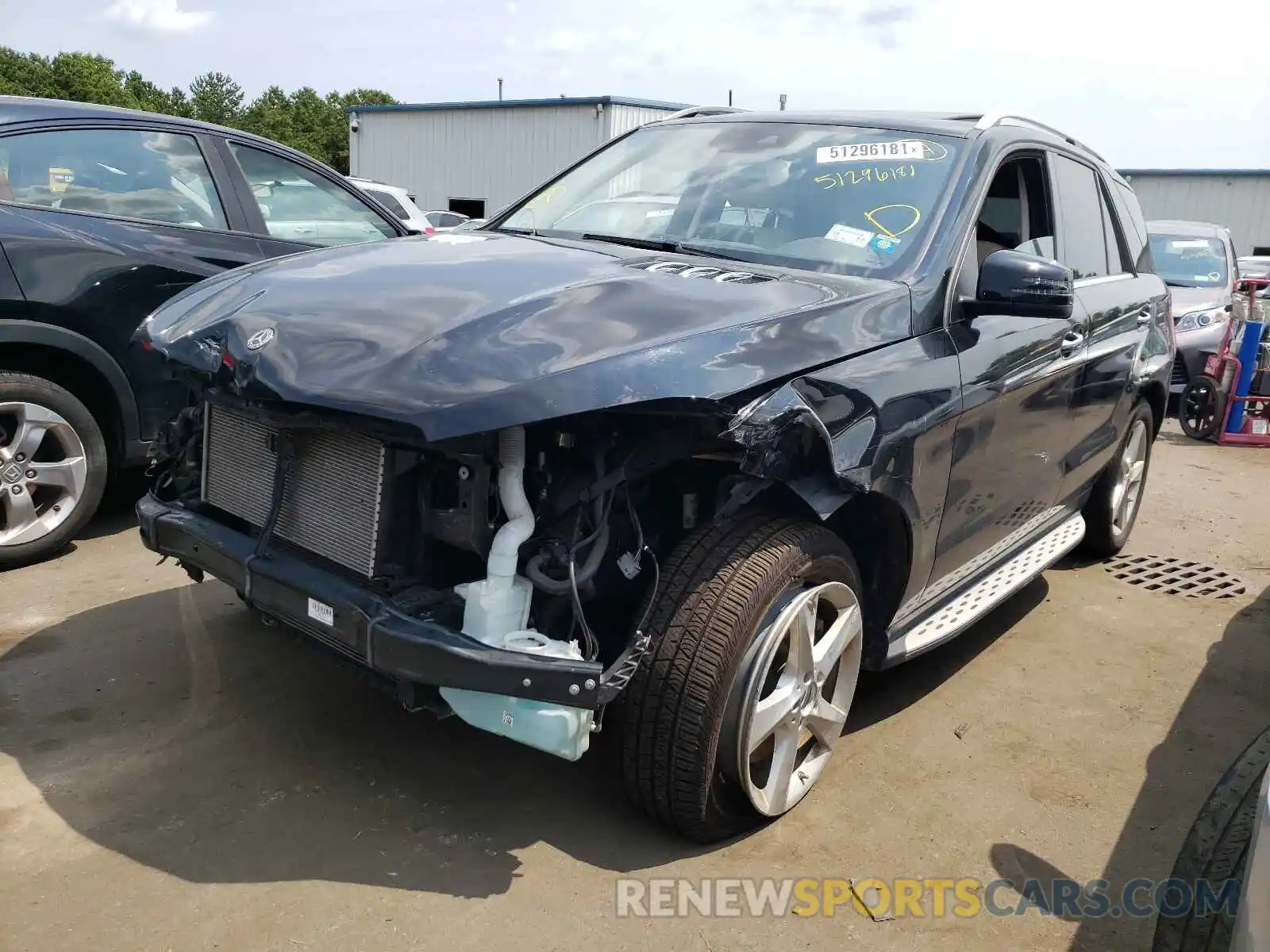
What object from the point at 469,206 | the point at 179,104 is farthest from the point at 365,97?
the point at 469,206

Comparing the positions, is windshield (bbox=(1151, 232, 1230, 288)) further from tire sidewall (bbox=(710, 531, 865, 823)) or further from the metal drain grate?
tire sidewall (bbox=(710, 531, 865, 823))

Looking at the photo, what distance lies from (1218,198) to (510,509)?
3866 centimetres

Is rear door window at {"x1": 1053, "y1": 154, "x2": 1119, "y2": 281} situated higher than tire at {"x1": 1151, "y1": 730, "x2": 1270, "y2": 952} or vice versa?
rear door window at {"x1": 1053, "y1": 154, "x2": 1119, "y2": 281}

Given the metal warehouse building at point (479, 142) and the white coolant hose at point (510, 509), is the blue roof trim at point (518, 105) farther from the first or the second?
the white coolant hose at point (510, 509)

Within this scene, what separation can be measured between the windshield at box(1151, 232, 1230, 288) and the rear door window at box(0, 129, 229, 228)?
377 inches

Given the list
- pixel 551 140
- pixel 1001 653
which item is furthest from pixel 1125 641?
pixel 551 140

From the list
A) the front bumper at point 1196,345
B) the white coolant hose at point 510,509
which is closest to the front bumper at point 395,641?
the white coolant hose at point 510,509

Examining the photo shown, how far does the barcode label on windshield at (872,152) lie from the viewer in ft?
11.4

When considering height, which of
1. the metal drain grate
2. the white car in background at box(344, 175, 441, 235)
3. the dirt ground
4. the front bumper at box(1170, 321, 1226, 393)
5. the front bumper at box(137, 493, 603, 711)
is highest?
the white car in background at box(344, 175, 441, 235)

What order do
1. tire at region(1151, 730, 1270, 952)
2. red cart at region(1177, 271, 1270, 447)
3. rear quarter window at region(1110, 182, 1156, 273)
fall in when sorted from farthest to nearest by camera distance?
1. red cart at region(1177, 271, 1270, 447)
2. rear quarter window at region(1110, 182, 1156, 273)
3. tire at region(1151, 730, 1270, 952)

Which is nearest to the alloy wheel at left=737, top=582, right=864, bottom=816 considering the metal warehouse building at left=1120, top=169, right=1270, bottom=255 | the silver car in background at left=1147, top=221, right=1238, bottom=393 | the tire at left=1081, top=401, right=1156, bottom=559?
the tire at left=1081, top=401, right=1156, bottom=559

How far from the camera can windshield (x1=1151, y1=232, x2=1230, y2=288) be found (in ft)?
36.0

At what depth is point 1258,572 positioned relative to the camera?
5.54 metres

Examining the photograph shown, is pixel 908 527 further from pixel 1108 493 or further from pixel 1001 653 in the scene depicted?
pixel 1108 493
